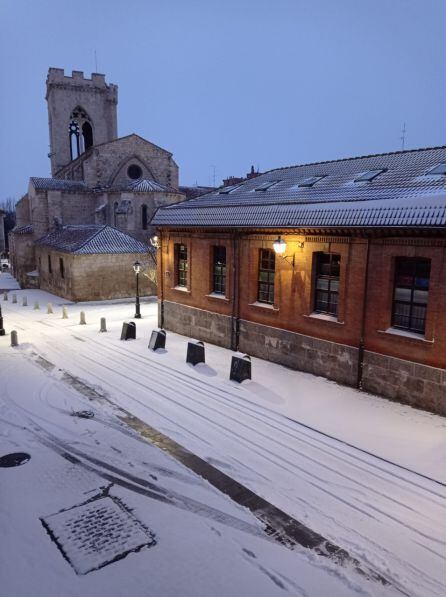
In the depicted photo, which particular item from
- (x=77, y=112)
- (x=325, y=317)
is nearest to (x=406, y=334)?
(x=325, y=317)

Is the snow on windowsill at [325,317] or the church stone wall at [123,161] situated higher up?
the church stone wall at [123,161]

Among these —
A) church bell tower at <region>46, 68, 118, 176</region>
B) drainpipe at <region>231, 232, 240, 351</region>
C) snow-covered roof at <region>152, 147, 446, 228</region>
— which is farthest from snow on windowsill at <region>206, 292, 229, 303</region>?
church bell tower at <region>46, 68, 118, 176</region>

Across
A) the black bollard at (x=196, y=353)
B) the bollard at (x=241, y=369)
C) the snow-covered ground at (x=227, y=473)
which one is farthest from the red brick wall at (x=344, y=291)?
the black bollard at (x=196, y=353)

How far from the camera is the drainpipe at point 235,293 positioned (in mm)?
14453

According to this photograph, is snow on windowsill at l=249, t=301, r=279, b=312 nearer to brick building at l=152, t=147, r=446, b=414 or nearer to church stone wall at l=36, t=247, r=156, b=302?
brick building at l=152, t=147, r=446, b=414

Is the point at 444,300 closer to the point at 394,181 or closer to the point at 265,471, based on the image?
the point at 394,181

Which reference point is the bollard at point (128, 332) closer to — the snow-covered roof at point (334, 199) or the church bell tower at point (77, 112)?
the snow-covered roof at point (334, 199)

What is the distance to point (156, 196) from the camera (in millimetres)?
34000

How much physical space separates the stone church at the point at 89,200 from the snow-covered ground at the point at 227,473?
14471 millimetres

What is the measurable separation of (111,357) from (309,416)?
734cm

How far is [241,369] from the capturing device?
11.8 metres

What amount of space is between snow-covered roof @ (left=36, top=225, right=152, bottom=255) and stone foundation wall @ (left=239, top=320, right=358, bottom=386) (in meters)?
15.0

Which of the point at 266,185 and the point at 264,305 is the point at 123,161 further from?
the point at 264,305

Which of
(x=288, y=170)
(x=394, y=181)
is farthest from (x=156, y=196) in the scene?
(x=394, y=181)
